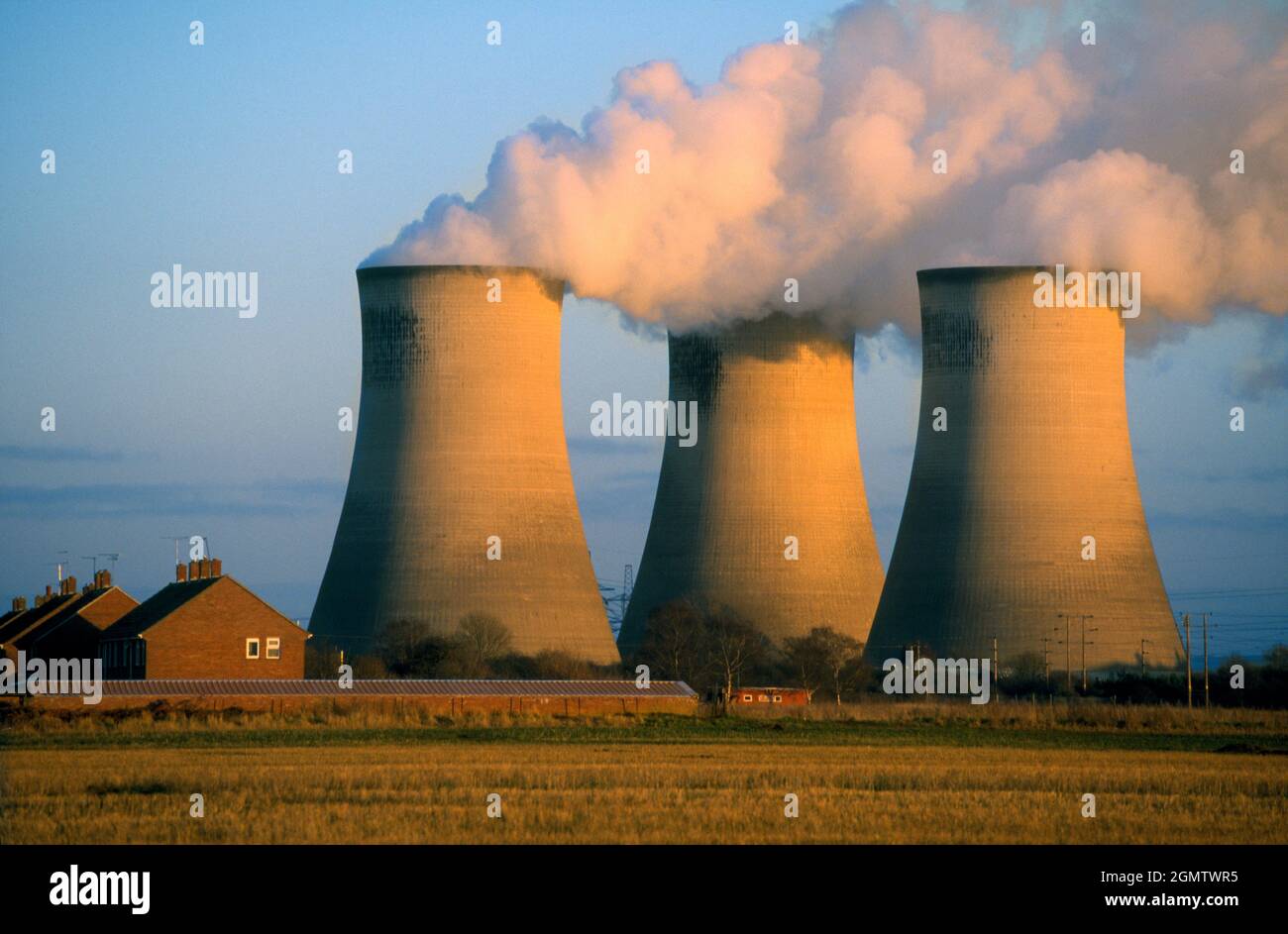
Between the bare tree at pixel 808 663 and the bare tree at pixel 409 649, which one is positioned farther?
the bare tree at pixel 808 663

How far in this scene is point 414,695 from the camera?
2670 centimetres

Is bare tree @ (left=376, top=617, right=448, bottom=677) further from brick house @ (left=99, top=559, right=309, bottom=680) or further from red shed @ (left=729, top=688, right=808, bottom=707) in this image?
red shed @ (left=729, top=688, right=808, bottom=707)

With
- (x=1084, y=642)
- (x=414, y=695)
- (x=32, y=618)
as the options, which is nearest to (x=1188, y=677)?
(x=1084, y=642)

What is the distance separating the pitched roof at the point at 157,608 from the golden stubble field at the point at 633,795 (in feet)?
39.3

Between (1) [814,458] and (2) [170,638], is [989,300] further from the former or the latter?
(2) [170,638]

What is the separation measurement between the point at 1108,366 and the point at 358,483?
11408mm

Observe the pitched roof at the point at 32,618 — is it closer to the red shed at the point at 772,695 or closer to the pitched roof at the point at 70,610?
the pitched roof at the point at 70,610

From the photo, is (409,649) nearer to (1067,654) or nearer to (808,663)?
(808,663)

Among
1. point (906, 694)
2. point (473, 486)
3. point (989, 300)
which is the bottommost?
point (906, 694)

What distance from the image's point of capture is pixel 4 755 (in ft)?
56.1

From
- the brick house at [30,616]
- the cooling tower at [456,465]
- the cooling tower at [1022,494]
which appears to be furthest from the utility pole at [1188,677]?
the brick house at [30,616]

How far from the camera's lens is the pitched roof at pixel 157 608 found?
30.1 m

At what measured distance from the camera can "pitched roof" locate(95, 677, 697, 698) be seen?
2667cm
